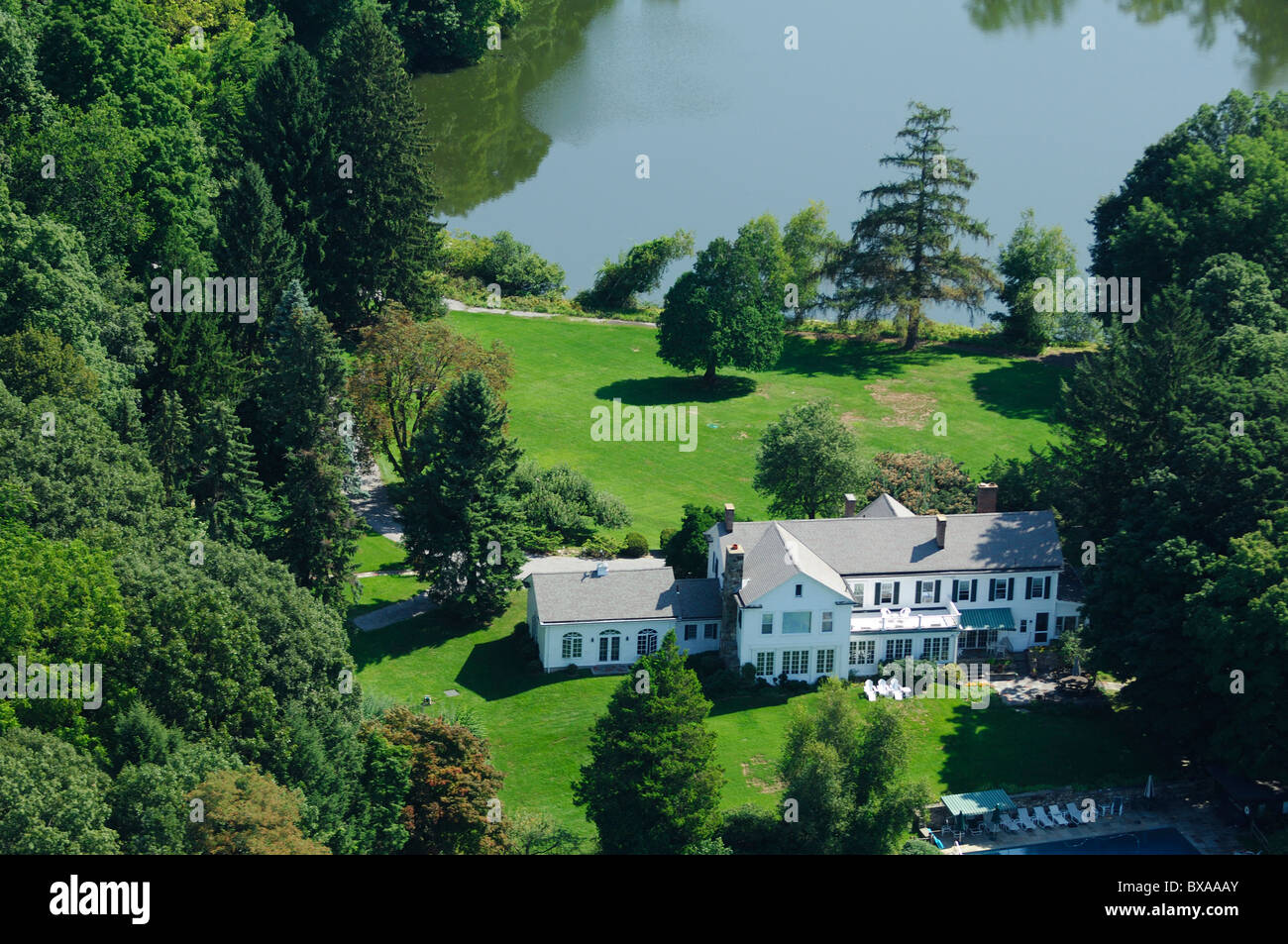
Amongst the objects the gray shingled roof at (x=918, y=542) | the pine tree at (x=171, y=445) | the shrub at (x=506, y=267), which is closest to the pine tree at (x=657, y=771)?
the gray shingled roof at (x=918, y=542)

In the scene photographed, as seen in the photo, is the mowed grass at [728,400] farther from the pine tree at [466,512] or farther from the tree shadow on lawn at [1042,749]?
the tree shadow on lawn at [1042,749]

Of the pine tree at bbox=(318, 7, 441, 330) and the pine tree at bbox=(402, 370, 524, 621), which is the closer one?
the pine tree at bbox=(402, 370, 524, 621)

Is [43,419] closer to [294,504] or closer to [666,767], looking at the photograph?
[294,504]

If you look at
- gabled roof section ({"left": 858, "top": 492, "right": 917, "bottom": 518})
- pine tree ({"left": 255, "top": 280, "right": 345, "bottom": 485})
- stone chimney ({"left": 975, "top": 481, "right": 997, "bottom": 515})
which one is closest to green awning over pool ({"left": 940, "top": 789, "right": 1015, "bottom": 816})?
gabled roof section ({"left": 858, "top": 492, "right": 917, "bottom": 518})

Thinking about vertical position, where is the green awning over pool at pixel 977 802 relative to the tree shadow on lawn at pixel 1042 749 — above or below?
below

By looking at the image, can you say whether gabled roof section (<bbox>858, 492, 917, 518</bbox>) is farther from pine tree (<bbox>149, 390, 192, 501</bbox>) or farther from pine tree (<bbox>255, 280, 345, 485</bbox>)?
pine tree (<bbox>149, 390, 192, 501</bbox>)
